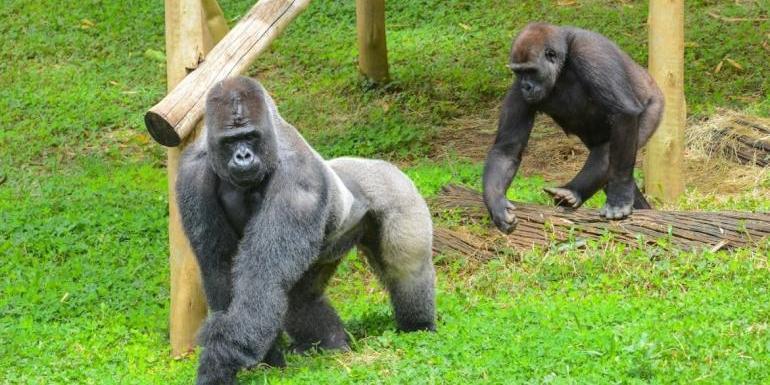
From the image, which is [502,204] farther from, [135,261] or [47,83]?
[47,83]

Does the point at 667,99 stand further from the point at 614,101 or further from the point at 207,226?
the point at 207,226

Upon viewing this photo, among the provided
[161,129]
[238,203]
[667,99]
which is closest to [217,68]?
[161,129]

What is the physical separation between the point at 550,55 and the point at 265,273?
292 centimetres

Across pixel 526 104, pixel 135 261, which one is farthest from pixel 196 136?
pixel 526 104

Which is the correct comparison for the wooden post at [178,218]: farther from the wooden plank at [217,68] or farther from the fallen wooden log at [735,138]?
the fallen wooden log at [735,138]

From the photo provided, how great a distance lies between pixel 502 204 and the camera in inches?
266

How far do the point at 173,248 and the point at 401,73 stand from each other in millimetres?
5555

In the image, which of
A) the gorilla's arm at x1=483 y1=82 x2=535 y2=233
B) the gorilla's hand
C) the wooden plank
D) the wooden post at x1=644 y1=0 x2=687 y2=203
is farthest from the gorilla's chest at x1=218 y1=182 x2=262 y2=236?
the wooden post at x1=644 y1=0 x2=687 y2=203

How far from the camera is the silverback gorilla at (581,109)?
6.74m

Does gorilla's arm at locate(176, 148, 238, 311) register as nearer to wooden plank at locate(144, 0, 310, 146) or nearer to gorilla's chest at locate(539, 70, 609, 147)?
wooden plank at locate(144, 0, 310, 146)

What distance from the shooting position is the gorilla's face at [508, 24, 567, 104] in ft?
22.1

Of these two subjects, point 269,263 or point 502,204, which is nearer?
point 269,263

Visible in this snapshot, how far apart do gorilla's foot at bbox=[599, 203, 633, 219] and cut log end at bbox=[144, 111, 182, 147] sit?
105 inches

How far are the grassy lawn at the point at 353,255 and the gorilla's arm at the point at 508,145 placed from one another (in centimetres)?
48
